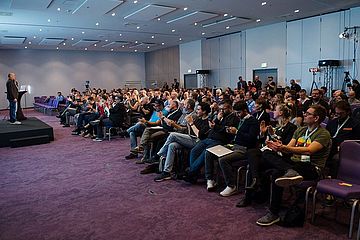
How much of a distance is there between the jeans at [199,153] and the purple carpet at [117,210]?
27 cm

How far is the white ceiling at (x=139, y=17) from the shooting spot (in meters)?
9.58

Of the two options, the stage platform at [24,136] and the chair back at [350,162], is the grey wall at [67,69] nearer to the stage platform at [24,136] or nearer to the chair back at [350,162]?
the stage platform at [24,136]

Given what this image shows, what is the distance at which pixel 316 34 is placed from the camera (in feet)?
39.0

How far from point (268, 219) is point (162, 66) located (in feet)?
65.9

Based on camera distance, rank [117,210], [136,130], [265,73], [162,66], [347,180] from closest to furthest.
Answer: [347,180] → [117,210] → [136,130] → [265,73] → [162,66]

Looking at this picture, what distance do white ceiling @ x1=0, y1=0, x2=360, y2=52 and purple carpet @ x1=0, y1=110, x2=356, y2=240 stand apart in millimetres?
6049

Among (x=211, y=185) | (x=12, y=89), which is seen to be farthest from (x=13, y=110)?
(x=211, y=185)

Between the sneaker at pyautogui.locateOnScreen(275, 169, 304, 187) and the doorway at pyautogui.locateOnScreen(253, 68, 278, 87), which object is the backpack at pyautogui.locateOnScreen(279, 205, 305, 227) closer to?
the sneaker at pyautogui.locateOnScreen(275, 169, 304, 187)

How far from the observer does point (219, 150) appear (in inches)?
158

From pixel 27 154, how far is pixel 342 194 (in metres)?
6.30

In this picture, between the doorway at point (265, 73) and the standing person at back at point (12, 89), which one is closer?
the standing person at back at point (12, 89)

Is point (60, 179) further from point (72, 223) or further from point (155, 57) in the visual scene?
point (155, 57)

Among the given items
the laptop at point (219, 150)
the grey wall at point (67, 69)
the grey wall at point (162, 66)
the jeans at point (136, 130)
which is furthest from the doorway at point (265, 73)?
the grey wall at point (67, 69)

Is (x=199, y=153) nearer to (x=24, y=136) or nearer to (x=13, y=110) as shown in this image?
(x=24, y=136)
